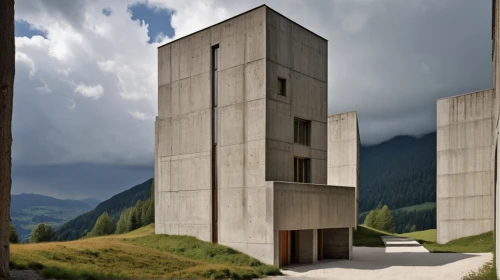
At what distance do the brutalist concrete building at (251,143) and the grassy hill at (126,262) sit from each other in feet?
5.25

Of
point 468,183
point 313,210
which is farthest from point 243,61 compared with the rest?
point 468,183

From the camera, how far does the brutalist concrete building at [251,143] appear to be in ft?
89.4

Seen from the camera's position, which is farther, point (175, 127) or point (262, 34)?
point (175, 127)

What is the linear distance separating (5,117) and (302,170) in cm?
2037

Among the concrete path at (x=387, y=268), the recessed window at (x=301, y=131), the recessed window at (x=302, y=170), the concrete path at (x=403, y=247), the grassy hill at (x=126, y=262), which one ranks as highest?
the recessed window at (x=301, y=131)

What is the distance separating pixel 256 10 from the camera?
2816cm

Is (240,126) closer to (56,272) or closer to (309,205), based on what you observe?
(309,205)

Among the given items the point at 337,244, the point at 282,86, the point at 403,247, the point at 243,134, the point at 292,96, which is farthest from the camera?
the point at 403,247

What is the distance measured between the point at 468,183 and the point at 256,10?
3272 cm

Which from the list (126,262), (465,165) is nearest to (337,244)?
(126,262)

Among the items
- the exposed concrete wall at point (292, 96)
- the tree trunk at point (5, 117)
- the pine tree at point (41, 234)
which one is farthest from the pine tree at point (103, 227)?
the tree trunk at point (5, 117)

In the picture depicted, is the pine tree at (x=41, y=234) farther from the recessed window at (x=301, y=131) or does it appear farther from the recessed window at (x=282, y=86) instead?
the recessed window at (x=282, y=86)

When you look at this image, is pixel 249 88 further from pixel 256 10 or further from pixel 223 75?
pixel 256 10

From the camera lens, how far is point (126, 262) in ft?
70.6
